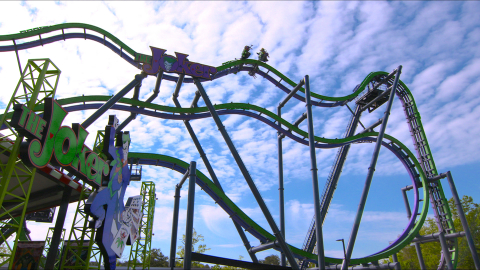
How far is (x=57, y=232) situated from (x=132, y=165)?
3594 mm

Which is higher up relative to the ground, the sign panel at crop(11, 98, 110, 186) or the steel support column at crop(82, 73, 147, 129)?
the steel support column at crop(82, 73, 147, 129)

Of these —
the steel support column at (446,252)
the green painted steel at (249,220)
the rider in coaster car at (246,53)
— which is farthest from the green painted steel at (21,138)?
the steel support column at (446,252)

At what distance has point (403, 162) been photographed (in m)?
17.8

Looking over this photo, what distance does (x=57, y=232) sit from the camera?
420 inches

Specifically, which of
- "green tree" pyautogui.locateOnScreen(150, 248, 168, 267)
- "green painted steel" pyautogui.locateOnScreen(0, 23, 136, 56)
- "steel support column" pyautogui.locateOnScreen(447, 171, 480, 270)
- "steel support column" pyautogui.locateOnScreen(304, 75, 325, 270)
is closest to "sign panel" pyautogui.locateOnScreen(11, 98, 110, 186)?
"green painted steel" pyautogui.locateOnScreen(0, 23, 136, 56)

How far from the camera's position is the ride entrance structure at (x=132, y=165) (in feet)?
27.9

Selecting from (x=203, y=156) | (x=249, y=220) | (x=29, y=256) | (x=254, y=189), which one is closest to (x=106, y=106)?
(x=203, y=156)

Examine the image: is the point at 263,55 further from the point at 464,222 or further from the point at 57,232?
the point at 464,222

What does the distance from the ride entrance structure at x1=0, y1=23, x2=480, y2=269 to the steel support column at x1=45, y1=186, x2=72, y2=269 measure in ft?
0.11

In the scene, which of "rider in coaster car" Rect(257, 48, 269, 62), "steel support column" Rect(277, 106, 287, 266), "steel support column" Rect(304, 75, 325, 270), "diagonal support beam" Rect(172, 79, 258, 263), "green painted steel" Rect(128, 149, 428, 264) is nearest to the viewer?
"steel support column" Rect(304, 75, 325, 270)

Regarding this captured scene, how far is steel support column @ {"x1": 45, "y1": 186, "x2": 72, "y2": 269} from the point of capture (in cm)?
1038

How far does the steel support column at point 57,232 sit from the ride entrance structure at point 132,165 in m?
0.03

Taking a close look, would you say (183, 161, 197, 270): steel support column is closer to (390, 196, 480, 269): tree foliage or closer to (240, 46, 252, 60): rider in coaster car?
Result: (240, 46, 252, 60): rider in coaster car

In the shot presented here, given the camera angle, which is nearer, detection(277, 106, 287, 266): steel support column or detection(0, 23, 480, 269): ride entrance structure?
detection(0, 23, 480, 269): ride entrance structure
